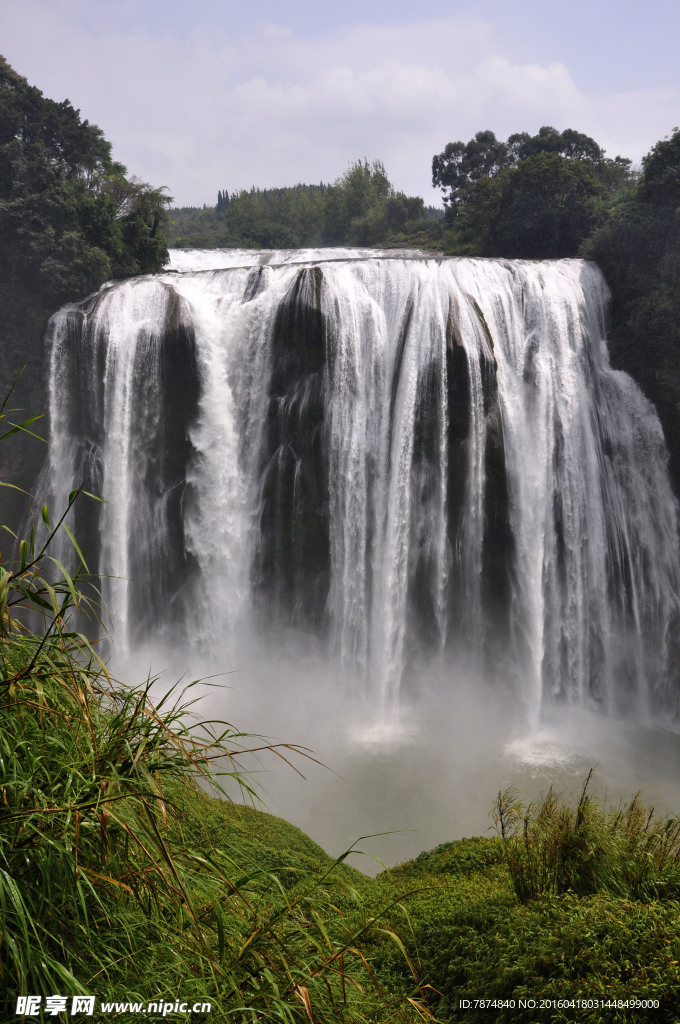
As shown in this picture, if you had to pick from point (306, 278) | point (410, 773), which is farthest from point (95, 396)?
point (410, 773)

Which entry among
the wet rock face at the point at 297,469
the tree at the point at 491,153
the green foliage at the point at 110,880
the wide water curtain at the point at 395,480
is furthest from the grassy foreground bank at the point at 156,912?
the tree at the point at 491,153

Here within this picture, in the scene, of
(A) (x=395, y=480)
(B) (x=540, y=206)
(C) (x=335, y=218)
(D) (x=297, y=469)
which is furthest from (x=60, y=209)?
(C) (x=335, y=218)

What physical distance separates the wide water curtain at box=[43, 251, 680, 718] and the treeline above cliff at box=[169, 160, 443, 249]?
2288 cm

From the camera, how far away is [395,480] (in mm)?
17438

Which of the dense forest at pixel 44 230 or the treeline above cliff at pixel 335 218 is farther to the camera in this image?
the treeline above cliff at pixel 335 218

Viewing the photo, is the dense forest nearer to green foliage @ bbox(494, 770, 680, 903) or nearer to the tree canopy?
the tree canopy

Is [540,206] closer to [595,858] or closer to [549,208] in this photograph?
[549,208]

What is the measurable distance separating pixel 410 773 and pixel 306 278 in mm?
12432

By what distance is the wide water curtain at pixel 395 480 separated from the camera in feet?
57.7

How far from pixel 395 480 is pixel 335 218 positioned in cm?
3577

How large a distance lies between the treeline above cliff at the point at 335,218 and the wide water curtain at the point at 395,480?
901 inches

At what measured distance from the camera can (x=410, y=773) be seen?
14.4m

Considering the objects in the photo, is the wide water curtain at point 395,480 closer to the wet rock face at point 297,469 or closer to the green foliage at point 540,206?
the wet rock face at point 297,469

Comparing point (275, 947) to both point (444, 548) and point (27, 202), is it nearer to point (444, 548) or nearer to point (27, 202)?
point (444, 548)
